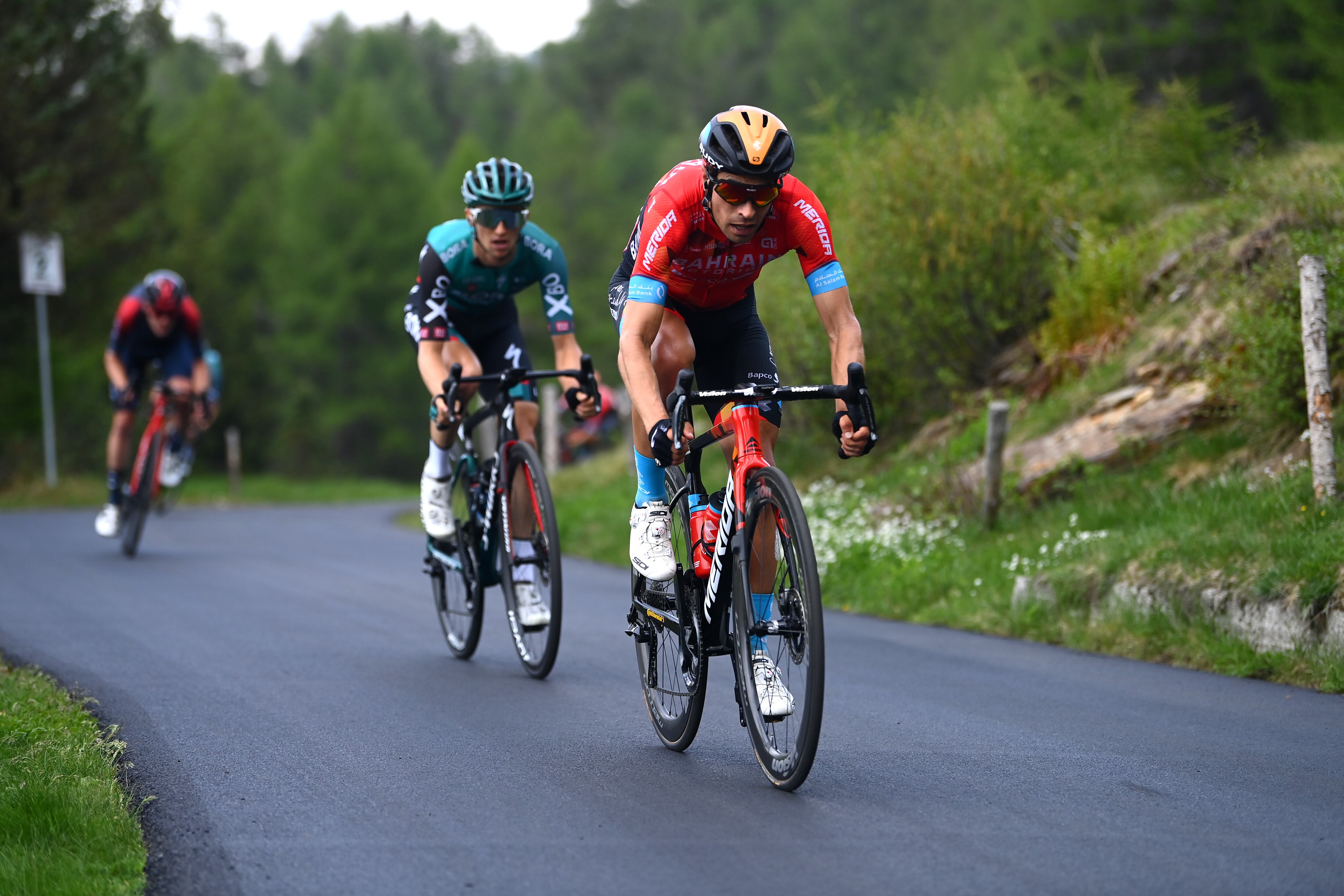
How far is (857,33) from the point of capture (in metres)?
55.5

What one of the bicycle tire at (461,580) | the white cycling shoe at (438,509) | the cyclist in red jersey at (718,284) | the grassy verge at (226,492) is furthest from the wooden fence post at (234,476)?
the cyclist in red jersey at (718,284)

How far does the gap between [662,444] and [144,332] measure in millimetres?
9706

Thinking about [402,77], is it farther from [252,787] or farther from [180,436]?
[252,787]

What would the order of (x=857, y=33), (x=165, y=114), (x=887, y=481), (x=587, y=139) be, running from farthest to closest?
(x=165, y=114) < (x=587, y=139) < (x=857, y=33) < (x=887, y=481)

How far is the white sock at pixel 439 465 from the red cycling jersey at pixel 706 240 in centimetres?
257

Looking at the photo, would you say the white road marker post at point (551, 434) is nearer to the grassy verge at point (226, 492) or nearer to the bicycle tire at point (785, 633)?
the grassy verge at point (226, 492)

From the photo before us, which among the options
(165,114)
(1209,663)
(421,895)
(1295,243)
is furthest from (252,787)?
(165,114)

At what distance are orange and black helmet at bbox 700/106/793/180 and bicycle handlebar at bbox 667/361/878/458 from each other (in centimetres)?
67

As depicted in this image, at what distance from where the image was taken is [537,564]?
6730 mm

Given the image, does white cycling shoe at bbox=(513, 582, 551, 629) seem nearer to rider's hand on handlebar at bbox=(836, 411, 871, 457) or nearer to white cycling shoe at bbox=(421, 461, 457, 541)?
white cycling shoe at bbox=(421, 461, 457, 541)

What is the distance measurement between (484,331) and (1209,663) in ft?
13.2

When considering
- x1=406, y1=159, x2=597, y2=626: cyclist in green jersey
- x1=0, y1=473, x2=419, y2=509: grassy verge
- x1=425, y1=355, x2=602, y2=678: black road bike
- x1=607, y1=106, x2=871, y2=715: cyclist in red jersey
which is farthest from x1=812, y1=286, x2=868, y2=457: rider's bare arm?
x1=0, y1=473, x2=419, y2=509: grassy verge

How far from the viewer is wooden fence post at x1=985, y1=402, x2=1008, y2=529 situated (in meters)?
9.77

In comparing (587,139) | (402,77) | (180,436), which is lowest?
(180,436)
